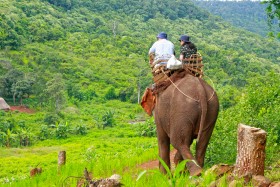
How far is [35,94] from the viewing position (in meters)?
43.3

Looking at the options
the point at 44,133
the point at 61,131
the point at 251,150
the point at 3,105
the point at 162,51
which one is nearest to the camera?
the point at 251,150

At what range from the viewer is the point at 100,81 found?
5591 cm

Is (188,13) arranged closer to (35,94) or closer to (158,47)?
(35,94)

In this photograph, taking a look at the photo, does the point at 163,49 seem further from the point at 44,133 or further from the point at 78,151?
the point at 44,133

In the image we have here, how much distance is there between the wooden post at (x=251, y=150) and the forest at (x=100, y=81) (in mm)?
614

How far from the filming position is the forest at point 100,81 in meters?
8.59

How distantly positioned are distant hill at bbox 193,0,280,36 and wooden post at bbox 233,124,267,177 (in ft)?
439

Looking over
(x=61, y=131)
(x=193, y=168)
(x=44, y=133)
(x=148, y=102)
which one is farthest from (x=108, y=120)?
(x=193, y=168)

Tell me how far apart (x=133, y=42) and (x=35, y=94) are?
96.0 feet

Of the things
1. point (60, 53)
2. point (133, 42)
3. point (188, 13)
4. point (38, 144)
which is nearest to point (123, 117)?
point (38, 144)

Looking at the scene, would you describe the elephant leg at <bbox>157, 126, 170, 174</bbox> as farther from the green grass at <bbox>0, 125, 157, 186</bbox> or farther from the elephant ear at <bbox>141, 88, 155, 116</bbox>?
the green grass at <bbox>0, 125, 157, 186</bbox>

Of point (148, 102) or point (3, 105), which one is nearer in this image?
point (148, 102)

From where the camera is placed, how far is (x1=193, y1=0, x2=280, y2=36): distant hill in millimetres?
139250

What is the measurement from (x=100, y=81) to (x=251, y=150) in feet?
172
